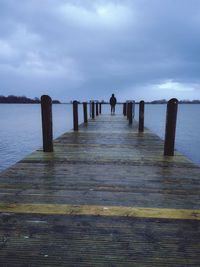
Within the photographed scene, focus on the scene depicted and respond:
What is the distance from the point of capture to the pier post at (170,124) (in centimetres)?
546

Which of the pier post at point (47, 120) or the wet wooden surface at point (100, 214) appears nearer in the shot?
the wet wooden surface at point (100, 214)

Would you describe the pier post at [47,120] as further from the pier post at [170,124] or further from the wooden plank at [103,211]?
the wooden plank at [103,211]

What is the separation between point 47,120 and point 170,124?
2831mm

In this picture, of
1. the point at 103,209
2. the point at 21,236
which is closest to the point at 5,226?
the point at 21,236

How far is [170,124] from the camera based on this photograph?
556 cm

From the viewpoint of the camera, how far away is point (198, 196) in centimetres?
316

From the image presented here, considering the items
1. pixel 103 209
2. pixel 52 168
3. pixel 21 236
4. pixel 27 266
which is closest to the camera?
pixel 27 266

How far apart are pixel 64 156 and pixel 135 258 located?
377cm

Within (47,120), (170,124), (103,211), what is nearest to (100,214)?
(103,211)

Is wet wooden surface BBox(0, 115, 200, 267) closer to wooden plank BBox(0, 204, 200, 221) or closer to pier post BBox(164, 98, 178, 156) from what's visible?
wooden plank BBox(0, 204, 200, 221)

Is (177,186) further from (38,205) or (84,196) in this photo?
(38,205)

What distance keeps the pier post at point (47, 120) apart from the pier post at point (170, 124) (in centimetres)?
272

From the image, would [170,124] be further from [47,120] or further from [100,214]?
[100,214]

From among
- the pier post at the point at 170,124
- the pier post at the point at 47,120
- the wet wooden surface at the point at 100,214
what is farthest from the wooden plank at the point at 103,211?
the pier post at the point at 47,120
